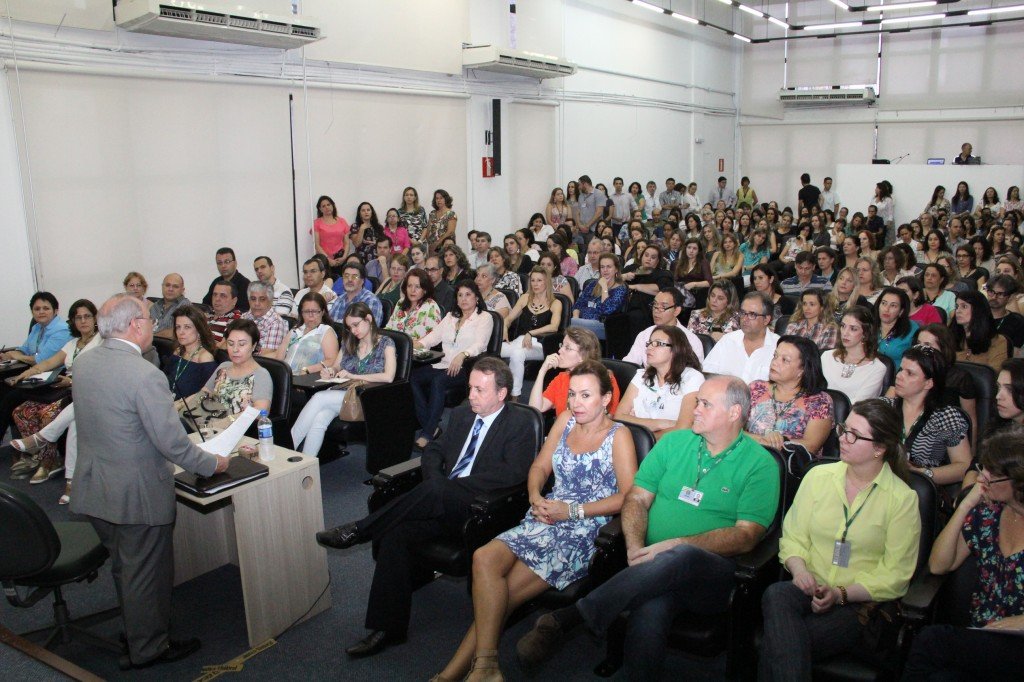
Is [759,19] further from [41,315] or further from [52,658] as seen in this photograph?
[52,658]

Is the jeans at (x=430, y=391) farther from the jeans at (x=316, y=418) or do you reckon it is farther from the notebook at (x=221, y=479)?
the notebook at (x=221, y=479)

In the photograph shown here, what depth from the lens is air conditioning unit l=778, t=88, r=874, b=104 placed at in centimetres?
1681

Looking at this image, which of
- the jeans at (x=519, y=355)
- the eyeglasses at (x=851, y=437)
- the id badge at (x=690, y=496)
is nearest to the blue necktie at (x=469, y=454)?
the id badge at (x=690, y=496)

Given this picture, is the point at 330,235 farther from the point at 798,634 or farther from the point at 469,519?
the point at 798,634

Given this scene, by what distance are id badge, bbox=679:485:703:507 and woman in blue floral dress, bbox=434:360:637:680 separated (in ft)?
0.85

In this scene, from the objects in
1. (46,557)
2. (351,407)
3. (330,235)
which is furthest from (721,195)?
(46,557)

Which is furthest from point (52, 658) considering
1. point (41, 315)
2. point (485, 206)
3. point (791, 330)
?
point (485, 206)

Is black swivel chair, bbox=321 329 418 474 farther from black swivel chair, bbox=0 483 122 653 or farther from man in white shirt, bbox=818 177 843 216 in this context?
man in white shirt, bbox=818 177 843 216

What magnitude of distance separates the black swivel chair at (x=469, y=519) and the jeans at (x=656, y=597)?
59 cm

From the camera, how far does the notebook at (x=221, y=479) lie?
3.15 m

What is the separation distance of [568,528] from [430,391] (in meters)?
2.66

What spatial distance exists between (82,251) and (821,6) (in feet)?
53.1

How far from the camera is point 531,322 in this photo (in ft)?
21.6

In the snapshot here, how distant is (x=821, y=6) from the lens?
17625 millimetres
